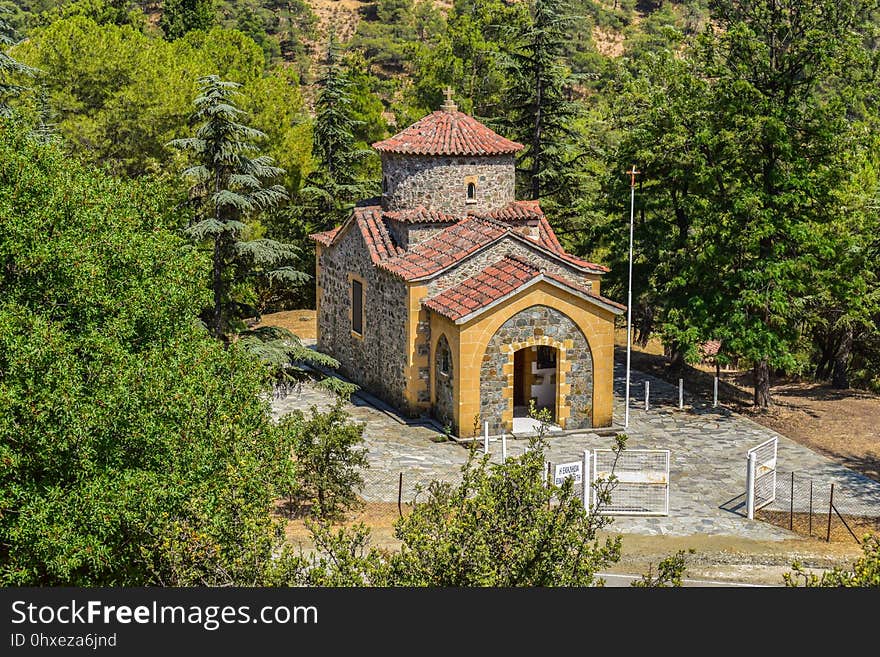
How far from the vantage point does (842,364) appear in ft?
126

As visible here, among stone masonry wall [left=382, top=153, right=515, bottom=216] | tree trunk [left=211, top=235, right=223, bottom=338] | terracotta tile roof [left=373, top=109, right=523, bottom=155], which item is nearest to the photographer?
tree trunk [left=211, top=235, right=223, bottom=338]

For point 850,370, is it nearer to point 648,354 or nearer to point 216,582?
point 648,354

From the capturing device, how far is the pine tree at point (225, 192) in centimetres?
2683

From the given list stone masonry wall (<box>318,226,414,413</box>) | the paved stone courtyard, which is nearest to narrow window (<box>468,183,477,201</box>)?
stone masonry wall (<box>318,226,414,413</box>)

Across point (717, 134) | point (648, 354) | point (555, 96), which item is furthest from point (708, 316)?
point (555, 96)

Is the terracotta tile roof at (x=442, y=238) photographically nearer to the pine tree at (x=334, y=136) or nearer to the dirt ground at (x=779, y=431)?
the dirt ground at (x=779, y=431)

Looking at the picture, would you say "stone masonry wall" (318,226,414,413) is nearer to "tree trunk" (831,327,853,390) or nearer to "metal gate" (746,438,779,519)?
"metal gate" (746,438,779,519)

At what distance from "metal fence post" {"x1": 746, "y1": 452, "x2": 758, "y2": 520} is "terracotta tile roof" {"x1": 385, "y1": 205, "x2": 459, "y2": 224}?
39.9 feet

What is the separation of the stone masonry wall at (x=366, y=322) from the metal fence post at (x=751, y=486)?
10.3 metres

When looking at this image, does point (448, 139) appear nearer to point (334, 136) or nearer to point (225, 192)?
point (225, 192)

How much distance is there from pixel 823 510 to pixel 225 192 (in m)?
15.4

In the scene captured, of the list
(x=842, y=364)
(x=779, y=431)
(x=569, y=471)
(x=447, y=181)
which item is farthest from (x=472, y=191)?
(x=842, y=364)

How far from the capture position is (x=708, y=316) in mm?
33094

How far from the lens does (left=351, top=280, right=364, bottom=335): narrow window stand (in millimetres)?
35062
